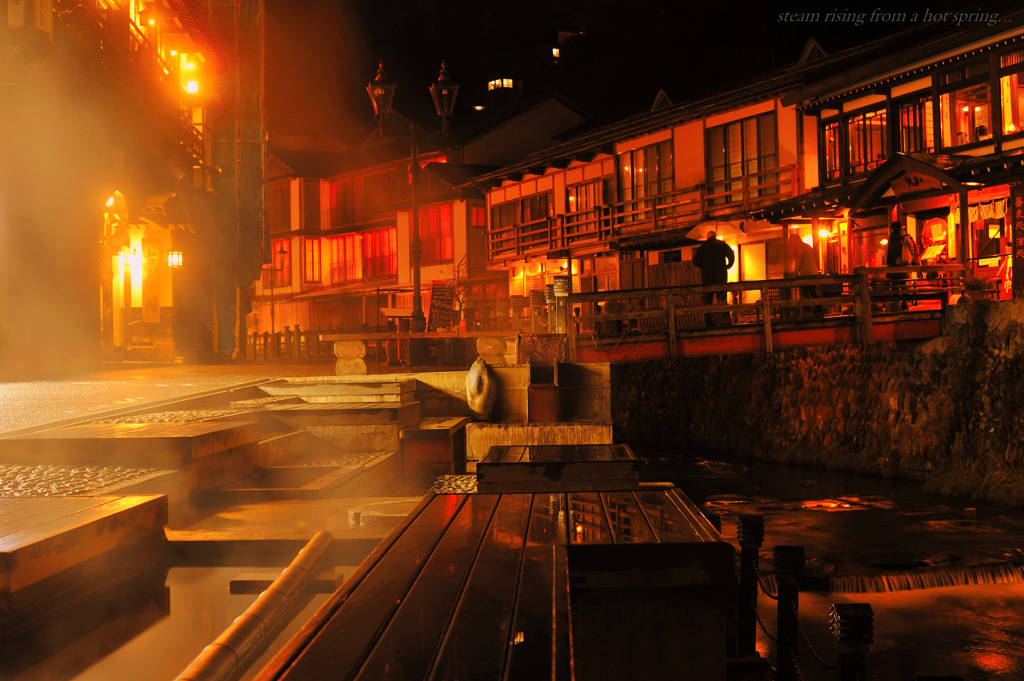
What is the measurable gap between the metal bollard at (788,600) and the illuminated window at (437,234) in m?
32.5

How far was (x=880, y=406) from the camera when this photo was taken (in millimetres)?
14273

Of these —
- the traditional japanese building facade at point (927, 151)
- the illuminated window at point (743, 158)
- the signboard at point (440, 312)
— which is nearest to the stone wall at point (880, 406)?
the traditional japanese building facade at point (927, 151)

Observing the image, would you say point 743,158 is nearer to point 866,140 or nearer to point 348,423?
point 866,140

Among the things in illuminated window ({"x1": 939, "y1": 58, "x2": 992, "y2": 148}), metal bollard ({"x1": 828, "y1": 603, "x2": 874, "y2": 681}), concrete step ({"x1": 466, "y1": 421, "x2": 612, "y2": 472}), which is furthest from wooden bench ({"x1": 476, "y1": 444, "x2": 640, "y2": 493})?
illuminated window ({"x1": 939, "y1": 58, "x2": 992, "y2": 148})

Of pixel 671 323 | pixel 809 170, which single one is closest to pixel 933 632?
pixel 671 323

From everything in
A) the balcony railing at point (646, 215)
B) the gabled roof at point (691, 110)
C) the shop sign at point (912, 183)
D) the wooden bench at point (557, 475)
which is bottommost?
the wooden bench at point (557, 475)

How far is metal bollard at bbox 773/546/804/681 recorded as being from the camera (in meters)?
3.81

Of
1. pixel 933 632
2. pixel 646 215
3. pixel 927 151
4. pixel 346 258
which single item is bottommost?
pixel 933 632

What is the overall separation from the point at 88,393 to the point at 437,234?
91.6 feet

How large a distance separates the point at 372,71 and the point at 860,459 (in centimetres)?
5484

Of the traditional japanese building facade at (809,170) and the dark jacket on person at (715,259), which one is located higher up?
the traditional japanese building facade at (809,170)

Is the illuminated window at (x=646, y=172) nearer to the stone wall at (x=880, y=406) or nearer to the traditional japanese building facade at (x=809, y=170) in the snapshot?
the traditional japanese building facade at (x=809, y=170)

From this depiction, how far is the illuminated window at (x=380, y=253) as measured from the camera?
3844 cm

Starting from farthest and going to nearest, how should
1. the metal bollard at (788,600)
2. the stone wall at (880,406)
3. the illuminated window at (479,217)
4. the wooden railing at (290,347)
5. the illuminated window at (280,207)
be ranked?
the illuminated window at (280,207), the illuminated window at (479,217), the wooden railing at (290,347), the stone wall at (880,406), the metal bollard at (788,600)
